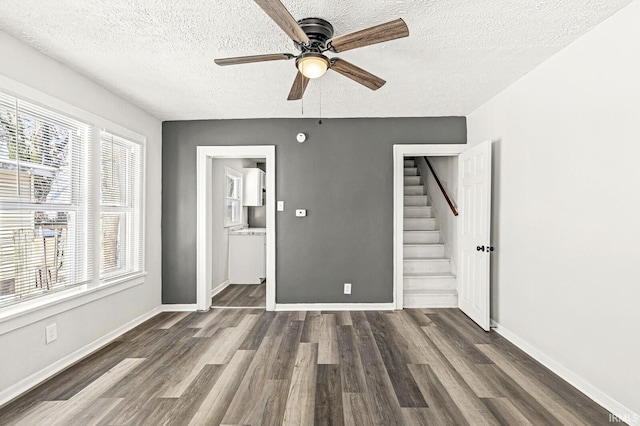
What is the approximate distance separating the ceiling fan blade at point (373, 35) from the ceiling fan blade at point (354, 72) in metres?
0.21

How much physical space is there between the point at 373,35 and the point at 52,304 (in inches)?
118

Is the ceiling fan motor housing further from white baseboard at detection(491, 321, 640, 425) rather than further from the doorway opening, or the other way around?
white baseboard at detection(491, 321, 640, 425)

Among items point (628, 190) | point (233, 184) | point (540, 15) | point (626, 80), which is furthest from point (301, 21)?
point (233, 184)

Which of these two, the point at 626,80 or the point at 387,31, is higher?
the point at 387,31

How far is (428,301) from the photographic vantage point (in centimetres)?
435

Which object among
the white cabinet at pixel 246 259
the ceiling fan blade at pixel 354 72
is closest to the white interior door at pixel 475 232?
the ceiling fan blade at pixel 354 72

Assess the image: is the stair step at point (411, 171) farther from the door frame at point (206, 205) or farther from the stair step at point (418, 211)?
the door frame at point (206, 205)

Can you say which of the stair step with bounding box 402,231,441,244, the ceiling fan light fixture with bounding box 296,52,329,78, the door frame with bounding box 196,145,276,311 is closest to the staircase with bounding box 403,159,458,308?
the stair step with bounding box 402,231,441,244

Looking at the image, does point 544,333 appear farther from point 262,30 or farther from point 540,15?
point 262,30

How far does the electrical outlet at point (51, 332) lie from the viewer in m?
2.55

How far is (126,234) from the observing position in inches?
146

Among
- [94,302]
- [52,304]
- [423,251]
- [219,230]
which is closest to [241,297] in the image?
[219,230]

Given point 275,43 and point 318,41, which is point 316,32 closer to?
point 318,41

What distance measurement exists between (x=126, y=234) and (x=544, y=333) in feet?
13.8
